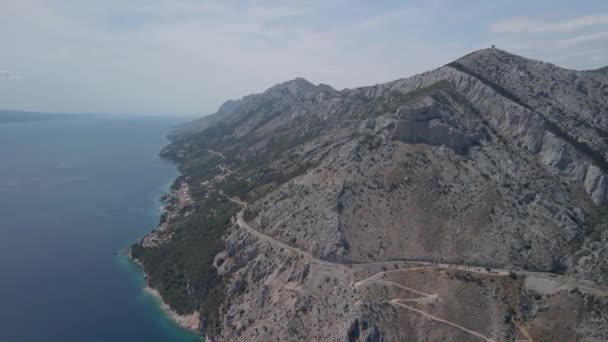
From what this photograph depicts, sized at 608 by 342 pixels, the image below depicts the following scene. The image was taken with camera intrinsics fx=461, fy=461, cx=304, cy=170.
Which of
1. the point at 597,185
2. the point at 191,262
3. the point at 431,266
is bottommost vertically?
the point at 191,262

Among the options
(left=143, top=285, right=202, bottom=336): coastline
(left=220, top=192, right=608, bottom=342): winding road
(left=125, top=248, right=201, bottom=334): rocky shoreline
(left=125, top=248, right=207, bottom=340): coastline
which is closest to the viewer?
(left=220, top=192, right=608, bottom=342): winding road

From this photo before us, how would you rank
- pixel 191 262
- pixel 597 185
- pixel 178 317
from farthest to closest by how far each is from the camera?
pixel 191 262 < pixel 597 185 < pixel 178 317

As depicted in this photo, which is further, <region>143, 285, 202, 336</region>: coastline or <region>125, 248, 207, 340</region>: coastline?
<region>143, 285, 202, 336</region>: coastline

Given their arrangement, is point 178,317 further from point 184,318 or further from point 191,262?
point 191,262

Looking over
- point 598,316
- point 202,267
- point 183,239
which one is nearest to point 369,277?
point 598,316

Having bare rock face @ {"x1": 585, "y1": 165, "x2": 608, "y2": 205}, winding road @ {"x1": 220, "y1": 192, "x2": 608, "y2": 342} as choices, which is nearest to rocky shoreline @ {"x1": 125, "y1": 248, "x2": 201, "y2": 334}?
winding road @ {"x1": 220, "y1": 192, "x2": 608, "y2": 342}

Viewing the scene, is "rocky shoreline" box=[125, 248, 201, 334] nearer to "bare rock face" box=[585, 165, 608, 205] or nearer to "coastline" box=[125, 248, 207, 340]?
"coastline" box=[125, 248, 207, 340]

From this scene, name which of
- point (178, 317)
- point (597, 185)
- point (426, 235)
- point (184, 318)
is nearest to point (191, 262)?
point (178, 317)

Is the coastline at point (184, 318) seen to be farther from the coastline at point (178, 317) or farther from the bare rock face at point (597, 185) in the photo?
the bare rock face at point (597, 185)
